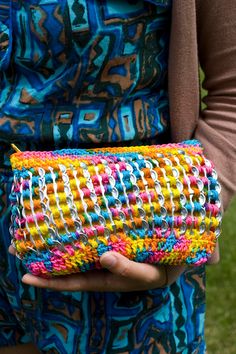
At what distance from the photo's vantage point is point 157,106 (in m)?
1.33

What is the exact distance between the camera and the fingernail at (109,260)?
1086mm

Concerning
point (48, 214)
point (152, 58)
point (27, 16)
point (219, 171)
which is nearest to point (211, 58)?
point (152, 58)

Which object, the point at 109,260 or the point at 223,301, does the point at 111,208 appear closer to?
the point at 109,260

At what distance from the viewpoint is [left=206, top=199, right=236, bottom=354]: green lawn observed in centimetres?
279

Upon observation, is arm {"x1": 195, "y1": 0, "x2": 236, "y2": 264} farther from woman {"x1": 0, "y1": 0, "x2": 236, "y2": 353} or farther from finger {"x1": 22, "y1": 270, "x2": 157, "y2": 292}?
finger {"x1": 22, "y1": 270, "x2": 157, "y2": 292}

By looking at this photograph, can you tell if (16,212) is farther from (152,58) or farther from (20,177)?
(152,58)

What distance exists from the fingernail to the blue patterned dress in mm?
221

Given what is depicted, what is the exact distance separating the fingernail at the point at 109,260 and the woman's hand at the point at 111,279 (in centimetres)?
2

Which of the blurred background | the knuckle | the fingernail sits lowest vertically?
the blurred background

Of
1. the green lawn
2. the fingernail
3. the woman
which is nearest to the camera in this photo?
the fingernail

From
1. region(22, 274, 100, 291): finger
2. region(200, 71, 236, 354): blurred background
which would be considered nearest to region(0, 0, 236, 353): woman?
region(22, 274, 100, 291): finger

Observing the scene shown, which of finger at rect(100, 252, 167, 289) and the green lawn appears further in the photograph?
the green lawn

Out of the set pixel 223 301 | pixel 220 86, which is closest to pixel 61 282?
pixel 220 86

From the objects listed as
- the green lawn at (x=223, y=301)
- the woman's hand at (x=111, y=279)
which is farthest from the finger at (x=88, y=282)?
the green lawn at (x=223, y=301)
